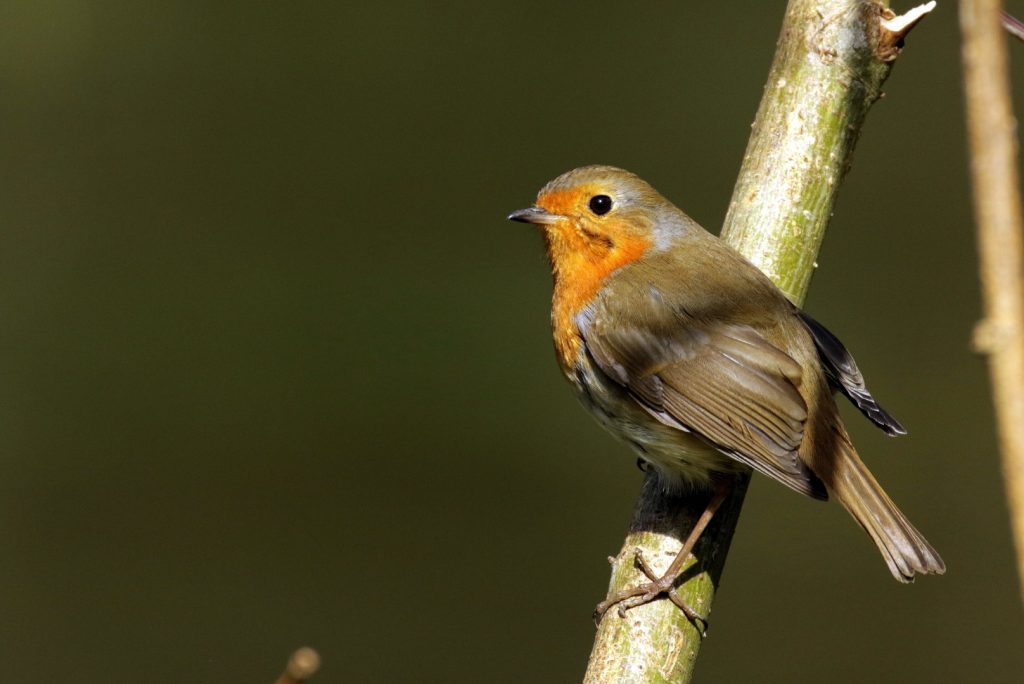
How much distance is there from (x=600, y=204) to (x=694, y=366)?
0.48 m

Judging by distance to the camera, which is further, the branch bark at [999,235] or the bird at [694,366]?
the bird at [694,366]

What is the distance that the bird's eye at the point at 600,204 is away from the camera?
102 inches

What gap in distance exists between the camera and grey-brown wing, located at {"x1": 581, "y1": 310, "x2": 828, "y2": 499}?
2109 millimetres

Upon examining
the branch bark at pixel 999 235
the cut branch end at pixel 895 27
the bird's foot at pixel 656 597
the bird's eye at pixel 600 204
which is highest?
the cut branch end at pixel 895 27

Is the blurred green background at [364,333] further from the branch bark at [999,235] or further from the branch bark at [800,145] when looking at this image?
the branch bark at [999,235]

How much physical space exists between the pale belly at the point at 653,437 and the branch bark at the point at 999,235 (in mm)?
1655

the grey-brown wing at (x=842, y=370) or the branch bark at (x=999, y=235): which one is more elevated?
the grey-brown wing at (x=842, y=370)

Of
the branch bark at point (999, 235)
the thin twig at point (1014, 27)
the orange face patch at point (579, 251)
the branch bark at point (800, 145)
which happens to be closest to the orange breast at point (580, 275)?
the orange face patch at point (579, 251)

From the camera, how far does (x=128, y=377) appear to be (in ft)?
16.7

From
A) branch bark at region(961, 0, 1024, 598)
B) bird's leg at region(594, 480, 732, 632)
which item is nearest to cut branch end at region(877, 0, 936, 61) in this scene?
bird's leg at region(594, 480, 732, 632)

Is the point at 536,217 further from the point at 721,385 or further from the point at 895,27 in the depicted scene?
the point at 895,27

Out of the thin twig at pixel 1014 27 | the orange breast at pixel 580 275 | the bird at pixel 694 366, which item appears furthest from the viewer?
the orange breast at pixel 580 275

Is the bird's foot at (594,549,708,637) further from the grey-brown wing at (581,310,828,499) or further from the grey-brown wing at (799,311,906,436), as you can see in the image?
the grey-brown wing at (799,311,906,436)

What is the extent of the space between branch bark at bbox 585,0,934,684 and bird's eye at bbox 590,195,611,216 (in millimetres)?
288
